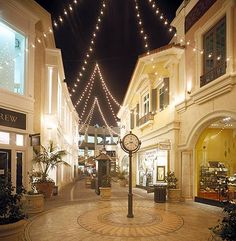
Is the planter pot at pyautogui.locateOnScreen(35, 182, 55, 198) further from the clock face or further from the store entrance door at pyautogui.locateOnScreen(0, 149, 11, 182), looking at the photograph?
the clock face

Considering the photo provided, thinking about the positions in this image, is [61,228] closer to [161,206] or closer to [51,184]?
[161,206]

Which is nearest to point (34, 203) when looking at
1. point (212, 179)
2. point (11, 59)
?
point (11, 59)

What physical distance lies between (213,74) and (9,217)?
917cm

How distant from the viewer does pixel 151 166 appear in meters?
19.7

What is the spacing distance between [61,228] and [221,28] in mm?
8990

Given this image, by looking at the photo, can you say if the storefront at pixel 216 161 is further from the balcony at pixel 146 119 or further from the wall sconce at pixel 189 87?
the balcony at pixel 146 119

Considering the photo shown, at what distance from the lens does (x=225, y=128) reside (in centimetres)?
1578

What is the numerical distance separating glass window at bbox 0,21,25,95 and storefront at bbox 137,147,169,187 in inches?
309

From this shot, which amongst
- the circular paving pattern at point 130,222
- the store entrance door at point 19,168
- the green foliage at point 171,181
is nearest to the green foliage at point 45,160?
the store entrance door at point 19,168

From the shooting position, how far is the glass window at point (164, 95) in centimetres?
1631

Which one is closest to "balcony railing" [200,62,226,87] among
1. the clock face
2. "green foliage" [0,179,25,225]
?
the clock face

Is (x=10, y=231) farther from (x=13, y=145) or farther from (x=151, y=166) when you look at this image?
(x=151, y=166)

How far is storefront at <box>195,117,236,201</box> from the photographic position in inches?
516

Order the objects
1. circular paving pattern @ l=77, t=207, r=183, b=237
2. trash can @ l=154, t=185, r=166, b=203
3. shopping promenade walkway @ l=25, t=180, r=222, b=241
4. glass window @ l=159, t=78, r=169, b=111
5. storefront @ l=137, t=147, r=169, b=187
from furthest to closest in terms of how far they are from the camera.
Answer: storefront @ l=137, t=147, r=169, b=187 < glass window @ l=159, t=78, r=169, b=111 < trash can @ l=154, t=185, r=166, b=203 < circular paving pattern @ l=77, t=207, r=183, b=237 < shopping promenade walkway @ l=25, t=180, r=222, b=241
